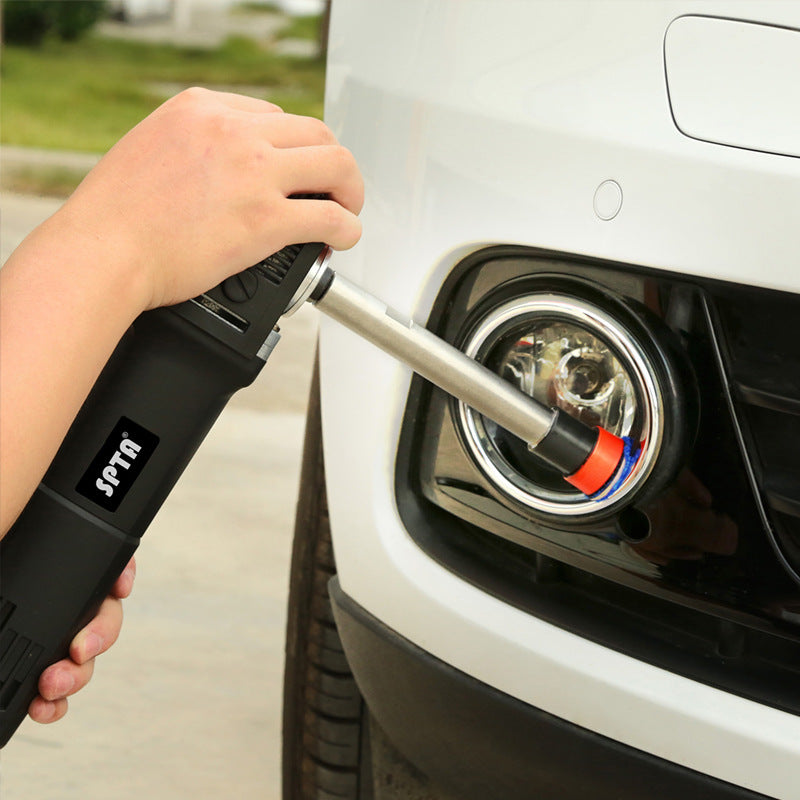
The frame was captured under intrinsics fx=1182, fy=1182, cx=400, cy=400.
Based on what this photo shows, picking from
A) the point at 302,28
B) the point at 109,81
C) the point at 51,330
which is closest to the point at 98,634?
the point at 51,330

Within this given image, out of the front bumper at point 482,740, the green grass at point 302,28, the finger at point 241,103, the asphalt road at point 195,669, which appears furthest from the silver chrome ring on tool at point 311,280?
the green grass at point 302,28

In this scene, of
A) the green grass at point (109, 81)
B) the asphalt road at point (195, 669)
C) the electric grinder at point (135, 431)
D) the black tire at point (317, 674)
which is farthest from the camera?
the green grass at point (109, 81)

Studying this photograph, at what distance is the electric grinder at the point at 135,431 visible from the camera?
0.96 meters

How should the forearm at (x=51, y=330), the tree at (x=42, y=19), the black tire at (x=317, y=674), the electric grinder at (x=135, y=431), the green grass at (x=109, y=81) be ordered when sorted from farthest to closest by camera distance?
1. the tree at (x=42, y=19)
2. the green grass at (x=109, y=81)
3. the black tire at (x=317, y=674)
4. the electric grinder at (x=135, y=431)
5. the forearm at (x=51, y=330)

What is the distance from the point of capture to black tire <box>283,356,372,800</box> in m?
1.55

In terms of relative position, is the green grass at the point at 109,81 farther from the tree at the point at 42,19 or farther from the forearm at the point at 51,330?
the forearm at the point at 51,330

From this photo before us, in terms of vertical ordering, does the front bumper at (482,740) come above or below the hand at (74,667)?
below

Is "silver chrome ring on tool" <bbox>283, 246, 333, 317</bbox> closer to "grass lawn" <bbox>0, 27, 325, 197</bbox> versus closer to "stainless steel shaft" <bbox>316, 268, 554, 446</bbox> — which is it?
"stainless steel shaft" <bbox>316, 268, 554, 446</bbox>

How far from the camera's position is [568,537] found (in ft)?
3.88

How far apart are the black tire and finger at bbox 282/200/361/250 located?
1.91 ft

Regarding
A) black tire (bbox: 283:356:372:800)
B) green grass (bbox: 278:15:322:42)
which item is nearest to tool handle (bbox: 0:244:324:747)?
black tire (bbox: 283:356:372:800)

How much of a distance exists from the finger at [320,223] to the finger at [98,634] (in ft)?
1.32

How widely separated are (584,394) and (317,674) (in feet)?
2.18

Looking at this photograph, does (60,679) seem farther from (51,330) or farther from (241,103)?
(241,103)
